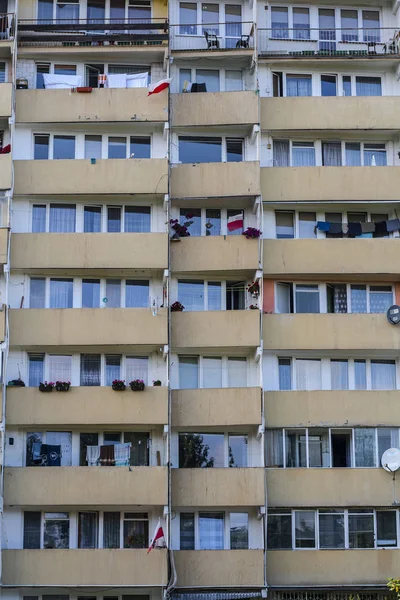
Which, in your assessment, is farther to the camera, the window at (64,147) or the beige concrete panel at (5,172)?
the window at (64,147)

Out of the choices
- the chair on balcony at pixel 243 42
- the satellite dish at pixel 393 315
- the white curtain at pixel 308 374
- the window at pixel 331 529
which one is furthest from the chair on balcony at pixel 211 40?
the window at pixel 331 529

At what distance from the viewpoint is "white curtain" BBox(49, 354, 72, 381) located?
138 ft

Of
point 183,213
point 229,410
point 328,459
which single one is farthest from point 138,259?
point 328,459

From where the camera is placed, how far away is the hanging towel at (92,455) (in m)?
41.4

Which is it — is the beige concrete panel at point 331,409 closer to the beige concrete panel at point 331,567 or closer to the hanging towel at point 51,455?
the beige concrete panel at point 331,567

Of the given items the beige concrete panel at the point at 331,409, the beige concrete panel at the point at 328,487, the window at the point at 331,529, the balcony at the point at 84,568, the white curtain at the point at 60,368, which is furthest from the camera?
→ the white curtain at the point at 60,368

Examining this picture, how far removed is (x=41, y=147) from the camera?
44.0 metres

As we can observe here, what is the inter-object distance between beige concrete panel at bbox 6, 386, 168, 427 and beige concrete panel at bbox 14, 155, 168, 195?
23.0 feet

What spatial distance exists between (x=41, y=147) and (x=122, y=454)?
11.4 m

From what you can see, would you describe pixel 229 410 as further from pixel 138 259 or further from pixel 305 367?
pixel 138 259

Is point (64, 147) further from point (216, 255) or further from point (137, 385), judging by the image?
point (137, 385)

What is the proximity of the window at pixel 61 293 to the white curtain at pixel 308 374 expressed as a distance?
8293 mm

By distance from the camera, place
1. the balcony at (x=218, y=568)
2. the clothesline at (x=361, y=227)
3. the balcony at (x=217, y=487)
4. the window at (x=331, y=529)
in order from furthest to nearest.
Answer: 1. the clothesline at (x=361, y=227)
2. the window at (x=331, y=529)
3. the balcony at (x=217, y=487)
4. the balcony at (x=218, y=568)

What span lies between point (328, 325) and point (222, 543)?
8.22 m
